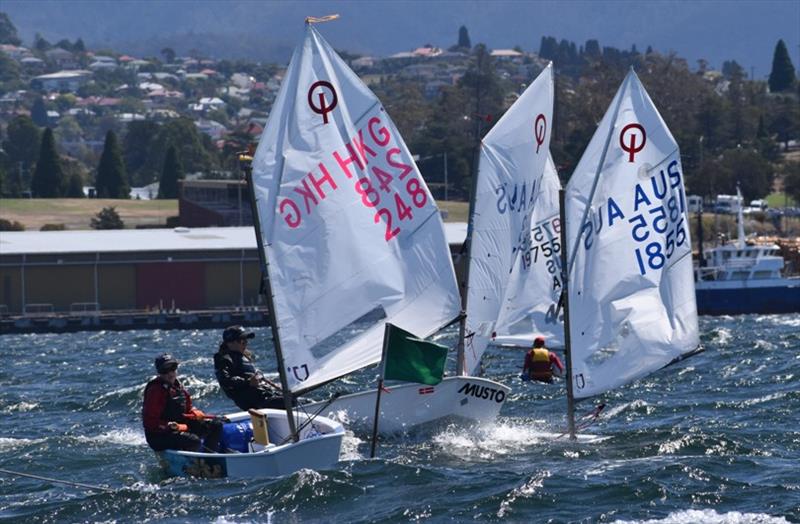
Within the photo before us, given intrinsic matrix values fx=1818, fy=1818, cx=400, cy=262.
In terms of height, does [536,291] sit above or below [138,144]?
below

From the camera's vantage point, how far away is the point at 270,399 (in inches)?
972

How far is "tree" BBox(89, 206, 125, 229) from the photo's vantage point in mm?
110688

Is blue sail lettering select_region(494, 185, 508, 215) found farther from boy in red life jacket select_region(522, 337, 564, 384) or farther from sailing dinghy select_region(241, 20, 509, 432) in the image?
sailing dinghy select_region(241, 20, 509, 432)

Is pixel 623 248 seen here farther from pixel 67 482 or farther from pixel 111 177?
pixel 111 177

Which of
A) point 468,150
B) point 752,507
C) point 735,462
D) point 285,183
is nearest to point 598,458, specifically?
point 735,462

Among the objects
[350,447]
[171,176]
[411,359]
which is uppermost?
[171,176]

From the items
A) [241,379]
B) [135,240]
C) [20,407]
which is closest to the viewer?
[241,379]

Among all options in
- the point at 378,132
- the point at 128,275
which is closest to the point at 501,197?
the point at 378,132

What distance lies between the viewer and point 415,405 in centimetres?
2548

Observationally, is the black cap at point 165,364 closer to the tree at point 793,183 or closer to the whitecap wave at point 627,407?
the whitecap wave at point 627,407

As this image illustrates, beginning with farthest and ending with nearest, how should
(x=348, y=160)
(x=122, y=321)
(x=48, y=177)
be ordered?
(x=48, y=177) → (x=122, y=321) → (x=348, y=160)

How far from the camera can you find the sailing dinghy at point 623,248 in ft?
83.1

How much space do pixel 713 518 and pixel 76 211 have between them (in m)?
103

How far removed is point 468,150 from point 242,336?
106 metres
